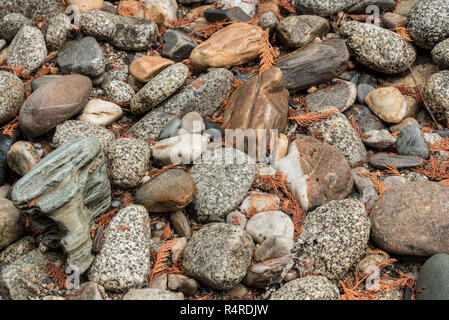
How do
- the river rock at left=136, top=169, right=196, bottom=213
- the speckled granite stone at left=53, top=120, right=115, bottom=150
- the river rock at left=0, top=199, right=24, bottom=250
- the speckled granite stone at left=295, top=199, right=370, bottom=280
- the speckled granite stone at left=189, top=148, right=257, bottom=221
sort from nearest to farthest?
the speckled granite stone at left=295, top=199, right=370, bottom=280
the river rock at left=0, top=199, right=24, bottom=250
the river rock at left=136, top=169, right=196, bottom=213
the speckled granite stone at left=189, top=148, right=257, bottom=221
the speckled granite stone at left=53, top=120, right=115, bottom=150

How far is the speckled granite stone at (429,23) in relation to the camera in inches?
237

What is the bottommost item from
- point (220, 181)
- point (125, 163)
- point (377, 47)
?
point (220, 181)

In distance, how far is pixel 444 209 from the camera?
14.6 ft

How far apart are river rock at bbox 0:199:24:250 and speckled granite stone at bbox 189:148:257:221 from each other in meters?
1.69

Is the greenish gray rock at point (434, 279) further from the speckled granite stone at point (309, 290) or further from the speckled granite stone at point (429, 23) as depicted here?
the speckled granite stone at point (429, 23)

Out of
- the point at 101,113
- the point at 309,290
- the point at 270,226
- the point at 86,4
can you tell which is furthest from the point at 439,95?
the point at 86,4

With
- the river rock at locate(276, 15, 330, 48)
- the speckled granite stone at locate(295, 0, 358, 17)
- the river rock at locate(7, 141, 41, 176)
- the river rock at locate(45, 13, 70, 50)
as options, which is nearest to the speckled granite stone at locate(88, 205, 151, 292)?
the river rock at locate(7, 141, 41, 176)

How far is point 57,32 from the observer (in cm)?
598

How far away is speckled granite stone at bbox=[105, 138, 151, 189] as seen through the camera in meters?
4.82

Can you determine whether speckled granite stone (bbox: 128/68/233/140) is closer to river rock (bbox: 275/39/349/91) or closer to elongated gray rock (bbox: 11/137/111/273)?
river rock (bbox: 275/39/349/91)

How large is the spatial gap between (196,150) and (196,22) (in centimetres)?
253

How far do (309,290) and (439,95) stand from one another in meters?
3.22

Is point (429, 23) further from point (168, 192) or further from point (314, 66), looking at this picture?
point (168, 192)

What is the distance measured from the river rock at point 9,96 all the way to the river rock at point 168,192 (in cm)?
→ 187
